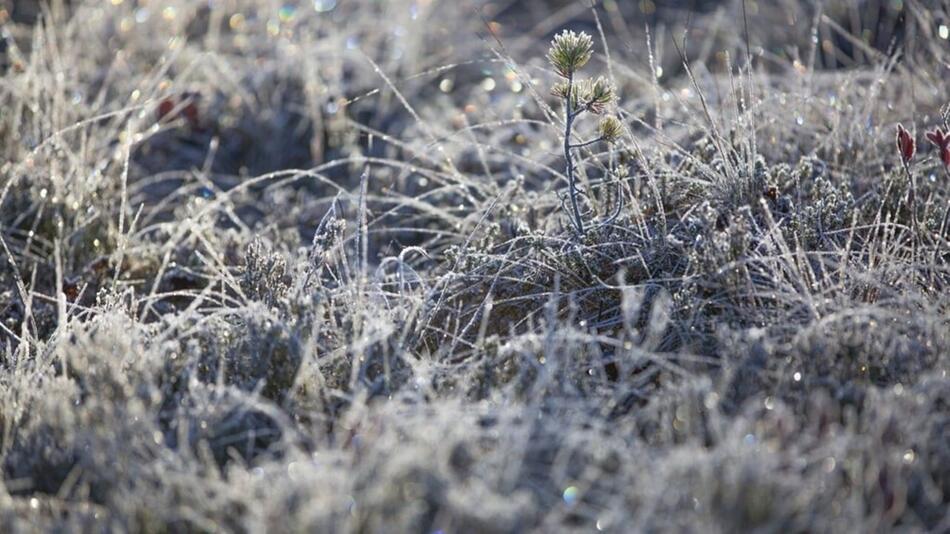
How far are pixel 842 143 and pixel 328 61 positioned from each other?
2.47 m

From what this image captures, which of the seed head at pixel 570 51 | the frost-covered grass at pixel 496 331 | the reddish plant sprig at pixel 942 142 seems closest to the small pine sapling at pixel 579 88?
the seed head at pixel 570 51

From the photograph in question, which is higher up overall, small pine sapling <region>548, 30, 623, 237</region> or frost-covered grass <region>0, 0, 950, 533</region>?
small pine sapling <region>548, 30, 623, 237</region>

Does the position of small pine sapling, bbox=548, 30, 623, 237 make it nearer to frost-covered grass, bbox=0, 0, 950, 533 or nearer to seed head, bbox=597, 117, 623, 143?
seed head, bbox=597, 117, 623, 143

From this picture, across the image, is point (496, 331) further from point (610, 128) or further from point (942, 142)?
point (942, 142)

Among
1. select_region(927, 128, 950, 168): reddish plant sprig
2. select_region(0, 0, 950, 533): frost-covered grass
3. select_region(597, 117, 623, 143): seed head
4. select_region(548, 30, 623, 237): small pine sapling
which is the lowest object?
select_region(0, 0, 950, 533): frost-covered grass

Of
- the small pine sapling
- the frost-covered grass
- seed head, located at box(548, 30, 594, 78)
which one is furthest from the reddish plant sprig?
seed head, located at box(548, 30, 594, 78)

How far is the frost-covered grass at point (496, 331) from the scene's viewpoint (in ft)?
6.22

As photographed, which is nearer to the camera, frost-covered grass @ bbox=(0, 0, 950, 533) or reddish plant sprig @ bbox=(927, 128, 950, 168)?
frost-covered grass @ bbox=(0, 0, 950, 533)

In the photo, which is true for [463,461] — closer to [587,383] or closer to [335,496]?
[335,496]

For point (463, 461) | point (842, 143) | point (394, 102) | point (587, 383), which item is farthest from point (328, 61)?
point (463, 461)

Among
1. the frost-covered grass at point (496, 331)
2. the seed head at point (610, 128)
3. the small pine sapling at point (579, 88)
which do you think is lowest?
the frost-covered grass at point (496, 331)

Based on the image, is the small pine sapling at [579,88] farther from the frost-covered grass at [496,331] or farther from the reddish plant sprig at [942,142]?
the reddish plant sprig at [942,142]

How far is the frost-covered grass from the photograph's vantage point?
1895 mm

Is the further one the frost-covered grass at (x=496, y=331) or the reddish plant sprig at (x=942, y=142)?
the reddish plant sprig at (x=942, y=142)
